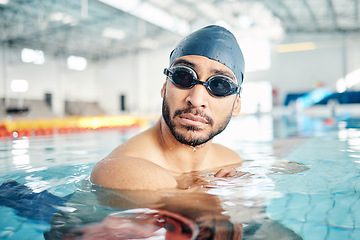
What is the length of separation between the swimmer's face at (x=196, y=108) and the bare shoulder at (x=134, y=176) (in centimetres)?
28

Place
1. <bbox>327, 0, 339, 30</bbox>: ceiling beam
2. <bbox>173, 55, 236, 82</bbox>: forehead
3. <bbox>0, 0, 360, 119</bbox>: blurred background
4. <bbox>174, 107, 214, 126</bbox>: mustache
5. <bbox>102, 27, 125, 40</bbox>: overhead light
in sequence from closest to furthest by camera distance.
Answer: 1. <bbox>174, 107, 214, 126</bbox>: mustache
2. <bbox>173, 55, 236, 82</bbox>: forehead
3. <bbox>327, 0, 339, 30</bbox>: ceiling beam
4. <bbox>0, 0, 360, 119</bbox>: blurred background
5. <bbox>102, 27, 125, 40</bbox>: overhead light

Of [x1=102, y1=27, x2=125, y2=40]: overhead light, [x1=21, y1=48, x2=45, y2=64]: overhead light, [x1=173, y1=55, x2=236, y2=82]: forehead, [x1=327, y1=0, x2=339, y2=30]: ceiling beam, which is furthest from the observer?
[x1=21, y1=48, x2=45, y2=64]: overhead light

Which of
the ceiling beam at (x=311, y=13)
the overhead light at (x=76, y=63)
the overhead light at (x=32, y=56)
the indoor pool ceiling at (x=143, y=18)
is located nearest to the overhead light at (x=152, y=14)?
the indoor pool ceiling at (x=143, y=18)

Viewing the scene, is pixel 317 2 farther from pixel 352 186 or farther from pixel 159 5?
pixel 352 186

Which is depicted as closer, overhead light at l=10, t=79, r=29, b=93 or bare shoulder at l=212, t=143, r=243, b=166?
bare shoulder at l=212, t=143, r=243, b=166

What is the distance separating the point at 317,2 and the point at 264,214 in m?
18.1

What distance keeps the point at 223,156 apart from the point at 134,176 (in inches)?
50.2

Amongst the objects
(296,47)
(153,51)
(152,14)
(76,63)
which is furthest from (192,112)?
(76,63)

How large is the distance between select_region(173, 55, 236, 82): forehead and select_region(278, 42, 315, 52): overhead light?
2240 centimetres

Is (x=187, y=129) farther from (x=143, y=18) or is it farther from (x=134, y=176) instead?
(x=143, y=18)

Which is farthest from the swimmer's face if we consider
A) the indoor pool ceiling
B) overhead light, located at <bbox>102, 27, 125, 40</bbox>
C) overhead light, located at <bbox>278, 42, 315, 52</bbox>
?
overhead light, located at <bbox>278, 42, 315, 52</bbox>

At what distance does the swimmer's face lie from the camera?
168cm

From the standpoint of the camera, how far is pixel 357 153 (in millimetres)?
3514

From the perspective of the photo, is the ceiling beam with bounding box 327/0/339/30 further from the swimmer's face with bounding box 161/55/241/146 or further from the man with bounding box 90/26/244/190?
the swimmer's face with bounding box 161/55/241/146
